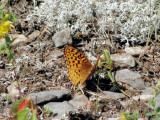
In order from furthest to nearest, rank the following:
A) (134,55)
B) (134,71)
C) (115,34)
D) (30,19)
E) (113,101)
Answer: (30,19) → (115,34) → (134,55) → (134,71) → (113,101)

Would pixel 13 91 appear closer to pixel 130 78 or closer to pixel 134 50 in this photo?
pixel 130 78

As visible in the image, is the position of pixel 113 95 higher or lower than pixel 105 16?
lower

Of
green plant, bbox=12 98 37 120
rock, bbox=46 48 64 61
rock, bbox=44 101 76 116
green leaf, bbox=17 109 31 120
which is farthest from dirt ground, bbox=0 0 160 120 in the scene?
green leaf, bbox=17 109 31 120

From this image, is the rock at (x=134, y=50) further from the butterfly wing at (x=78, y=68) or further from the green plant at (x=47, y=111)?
the green plant at (x=47, y=111)

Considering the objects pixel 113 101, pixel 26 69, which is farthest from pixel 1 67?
pixel 113 101

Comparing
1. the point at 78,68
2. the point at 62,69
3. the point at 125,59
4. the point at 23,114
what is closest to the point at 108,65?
the point at 125,59

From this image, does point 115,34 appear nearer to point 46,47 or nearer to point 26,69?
point 46,47
